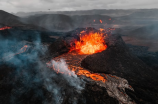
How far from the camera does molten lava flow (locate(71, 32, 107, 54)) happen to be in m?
10.1

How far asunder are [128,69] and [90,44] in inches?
179

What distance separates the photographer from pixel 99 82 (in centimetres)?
630

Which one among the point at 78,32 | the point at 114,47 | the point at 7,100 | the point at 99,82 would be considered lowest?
the point at 7,100

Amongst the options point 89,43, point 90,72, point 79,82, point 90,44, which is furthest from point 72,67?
point 89,43

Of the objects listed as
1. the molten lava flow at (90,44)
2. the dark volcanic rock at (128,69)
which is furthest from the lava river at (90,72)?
the dark volcanic rock at (128,69)

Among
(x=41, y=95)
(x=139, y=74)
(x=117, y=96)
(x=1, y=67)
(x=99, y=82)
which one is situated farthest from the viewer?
(x=1, y=67)

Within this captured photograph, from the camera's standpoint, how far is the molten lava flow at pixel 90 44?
33.1 ft

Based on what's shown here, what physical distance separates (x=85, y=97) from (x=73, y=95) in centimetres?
64

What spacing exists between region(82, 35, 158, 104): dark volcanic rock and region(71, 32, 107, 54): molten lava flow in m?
0.96

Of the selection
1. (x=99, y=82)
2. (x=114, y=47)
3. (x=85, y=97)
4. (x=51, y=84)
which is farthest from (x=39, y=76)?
(x=114, y=47)

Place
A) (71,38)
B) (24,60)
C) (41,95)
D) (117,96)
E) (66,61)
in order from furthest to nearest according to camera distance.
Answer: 1. (71,38)
2. (24,60)
3. (66,61)
4. (41,95)
5. (117,96)

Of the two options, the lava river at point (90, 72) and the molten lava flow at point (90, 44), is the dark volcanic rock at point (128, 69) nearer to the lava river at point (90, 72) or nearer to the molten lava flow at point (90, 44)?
the lava river at point (90, 72)

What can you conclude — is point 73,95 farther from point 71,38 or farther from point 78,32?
point 78,32

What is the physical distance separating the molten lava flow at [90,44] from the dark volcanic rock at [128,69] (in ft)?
3.15
